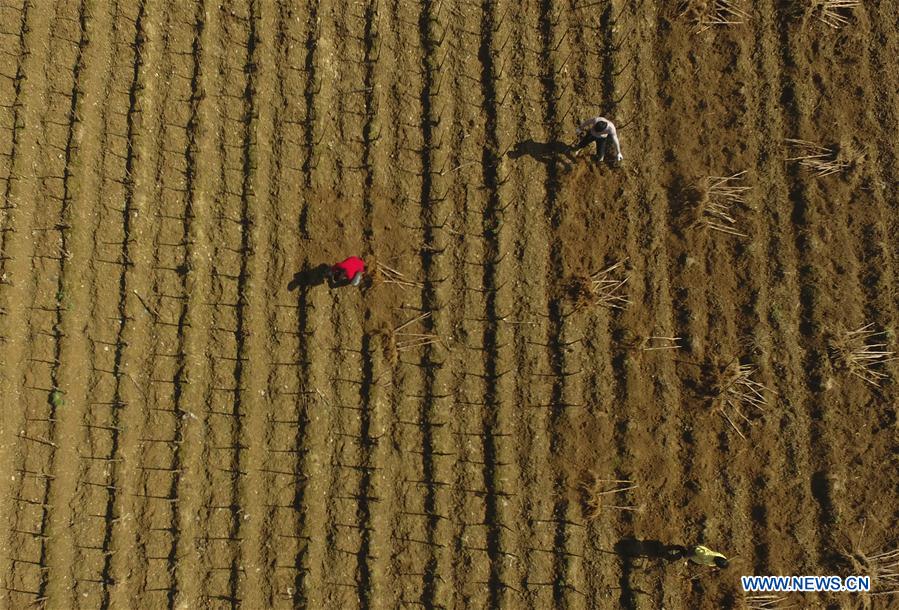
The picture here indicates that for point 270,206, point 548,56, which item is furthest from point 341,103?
point 548,56

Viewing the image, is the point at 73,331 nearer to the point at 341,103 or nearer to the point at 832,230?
the point at 341,103

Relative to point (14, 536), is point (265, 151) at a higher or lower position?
higher

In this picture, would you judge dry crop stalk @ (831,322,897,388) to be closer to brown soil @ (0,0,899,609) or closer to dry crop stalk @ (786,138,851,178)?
brown soil @ (0,0,899,609)

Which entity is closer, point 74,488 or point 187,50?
point 74,488

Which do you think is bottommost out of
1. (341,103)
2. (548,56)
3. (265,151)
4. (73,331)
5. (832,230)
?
(73,331)

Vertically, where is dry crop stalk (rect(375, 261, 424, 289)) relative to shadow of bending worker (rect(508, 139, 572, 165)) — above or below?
below

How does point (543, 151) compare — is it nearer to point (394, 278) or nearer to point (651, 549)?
point (394, 278)

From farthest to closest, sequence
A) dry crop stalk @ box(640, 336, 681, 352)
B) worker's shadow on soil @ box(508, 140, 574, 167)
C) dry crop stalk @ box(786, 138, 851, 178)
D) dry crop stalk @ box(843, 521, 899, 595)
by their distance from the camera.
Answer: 1. worker's shadow on soil @ box(508, 140, 574, 167)
2. dry crop stalk @ box(786, 138, 851, 178)
3. dry crop stalk @ box(640, 336, 681, 352)
4. dry crop stalk @ box(843, 521, 899, 595)

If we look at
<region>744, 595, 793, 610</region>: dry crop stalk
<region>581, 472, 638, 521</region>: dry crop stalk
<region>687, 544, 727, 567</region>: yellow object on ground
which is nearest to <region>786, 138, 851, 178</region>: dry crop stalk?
<region>581, 472, 638, 521</region>: dry crop stalk
